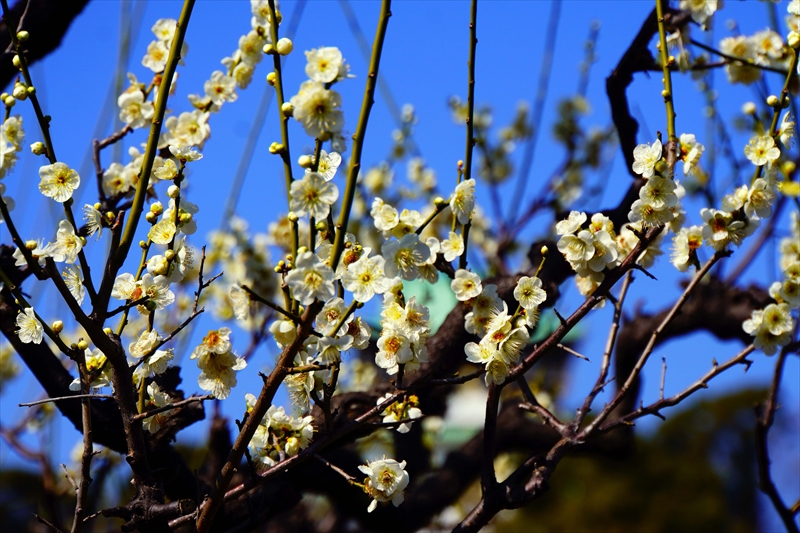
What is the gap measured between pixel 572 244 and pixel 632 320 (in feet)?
6.12

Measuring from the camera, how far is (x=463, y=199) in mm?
1450

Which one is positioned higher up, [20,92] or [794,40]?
[20,92]

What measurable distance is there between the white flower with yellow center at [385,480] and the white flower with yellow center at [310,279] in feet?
1.54

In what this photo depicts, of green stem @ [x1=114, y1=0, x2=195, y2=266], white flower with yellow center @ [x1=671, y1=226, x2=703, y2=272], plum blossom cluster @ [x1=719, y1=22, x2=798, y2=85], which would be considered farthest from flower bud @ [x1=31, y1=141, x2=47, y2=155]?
plum blossom cluster @ [x1=719, y1=22, x2=798, y2=85]

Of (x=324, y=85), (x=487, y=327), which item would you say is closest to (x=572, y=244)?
(x=487, y=327)

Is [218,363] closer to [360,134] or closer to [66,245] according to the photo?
[66,245]

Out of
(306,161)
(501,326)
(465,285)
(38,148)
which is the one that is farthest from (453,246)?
(38,148)

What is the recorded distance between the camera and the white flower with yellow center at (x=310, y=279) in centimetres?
110

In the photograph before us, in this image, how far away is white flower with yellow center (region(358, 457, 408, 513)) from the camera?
1.44 m

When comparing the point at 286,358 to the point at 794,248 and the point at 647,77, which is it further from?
the point at 794,248

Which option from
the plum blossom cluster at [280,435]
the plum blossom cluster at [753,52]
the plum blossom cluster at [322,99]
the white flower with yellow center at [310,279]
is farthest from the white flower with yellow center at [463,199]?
the plum blossom cluster at [753,52]

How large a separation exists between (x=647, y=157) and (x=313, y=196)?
2.50 ft

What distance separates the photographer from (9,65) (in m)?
2.25

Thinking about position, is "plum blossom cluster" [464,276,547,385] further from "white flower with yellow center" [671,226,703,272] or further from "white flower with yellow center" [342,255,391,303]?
"white flower with yellow center" [671,226,703,272]
